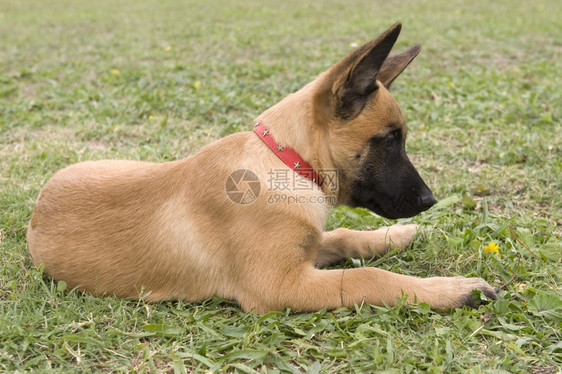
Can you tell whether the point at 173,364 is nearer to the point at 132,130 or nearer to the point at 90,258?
the point at 90,258

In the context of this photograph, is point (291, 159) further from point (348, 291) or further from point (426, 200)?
point (426, 200)

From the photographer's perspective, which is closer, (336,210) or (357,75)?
(357,75)

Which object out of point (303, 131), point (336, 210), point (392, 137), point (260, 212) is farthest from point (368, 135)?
point (336, 210)

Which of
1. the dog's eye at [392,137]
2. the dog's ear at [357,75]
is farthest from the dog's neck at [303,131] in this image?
the dog's eye at [392,137]

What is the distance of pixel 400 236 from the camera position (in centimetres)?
368

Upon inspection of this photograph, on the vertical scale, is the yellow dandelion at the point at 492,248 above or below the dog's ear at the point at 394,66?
below

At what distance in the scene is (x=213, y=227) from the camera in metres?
3.09

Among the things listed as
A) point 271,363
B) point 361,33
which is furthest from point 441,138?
point 361,33

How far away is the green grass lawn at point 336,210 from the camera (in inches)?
104

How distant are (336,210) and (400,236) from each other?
75 centimetres

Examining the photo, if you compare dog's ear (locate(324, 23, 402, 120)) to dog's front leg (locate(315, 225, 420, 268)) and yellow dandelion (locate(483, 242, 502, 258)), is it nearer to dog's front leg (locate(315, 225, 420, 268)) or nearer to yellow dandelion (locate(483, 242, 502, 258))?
dog's front leg (locate(315, 225, 420, 268))

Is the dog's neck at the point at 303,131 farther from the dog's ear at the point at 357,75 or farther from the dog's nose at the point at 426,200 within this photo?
the dog's nose at the point at 426,200

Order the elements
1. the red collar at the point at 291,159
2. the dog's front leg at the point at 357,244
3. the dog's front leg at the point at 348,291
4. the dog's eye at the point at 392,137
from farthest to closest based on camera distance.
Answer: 1. the dog's front leg at the point at 357,244
2. the dog's eye at the point at 392,137
3. the red collar at the point at 291,159
4. the dog's front leg at the point at 348,291

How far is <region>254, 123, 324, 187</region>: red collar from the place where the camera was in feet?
9.98
